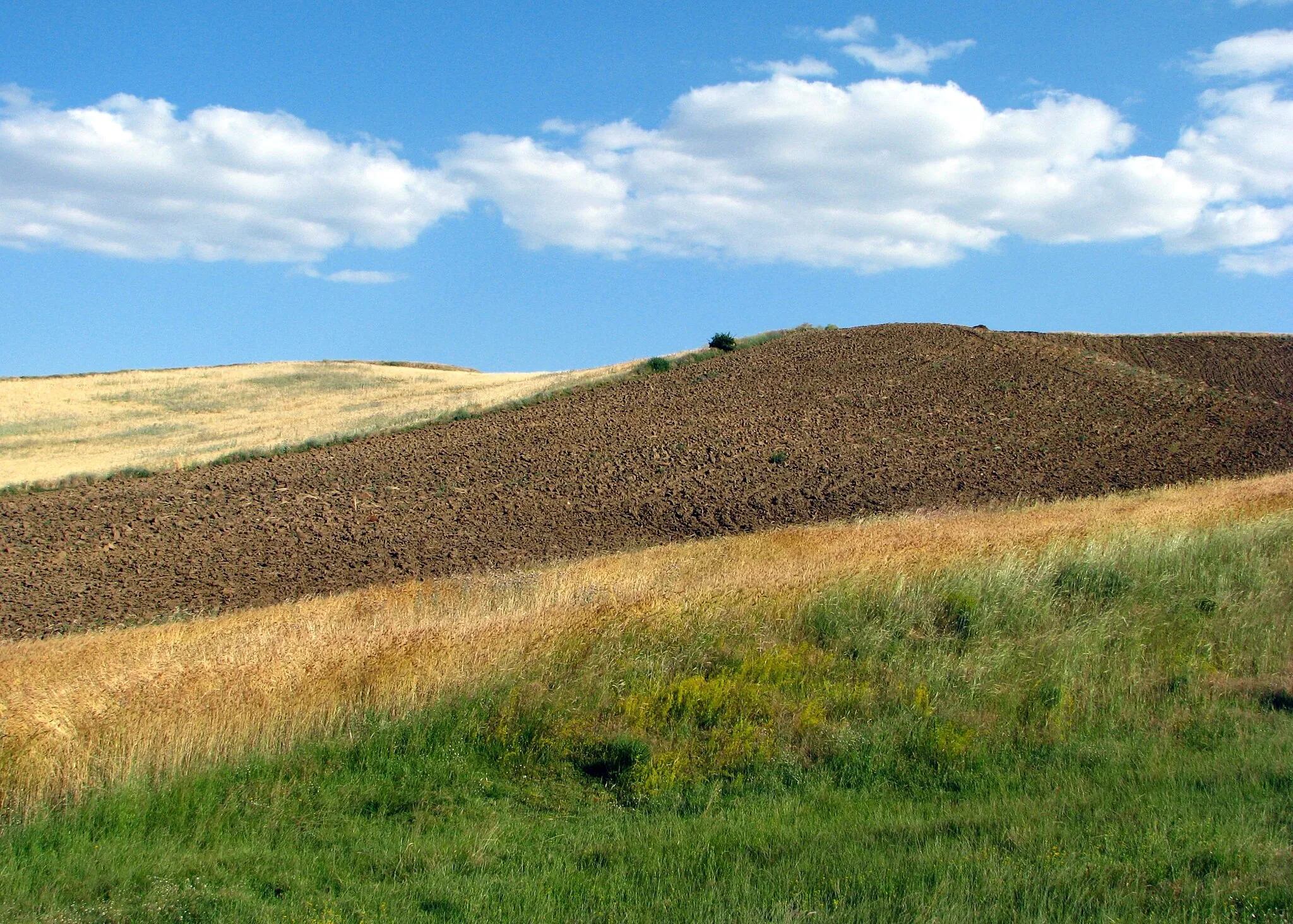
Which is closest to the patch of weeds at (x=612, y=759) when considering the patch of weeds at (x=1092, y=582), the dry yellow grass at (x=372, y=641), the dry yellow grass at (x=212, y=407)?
the dry yellow grass at (x=372, y=641)

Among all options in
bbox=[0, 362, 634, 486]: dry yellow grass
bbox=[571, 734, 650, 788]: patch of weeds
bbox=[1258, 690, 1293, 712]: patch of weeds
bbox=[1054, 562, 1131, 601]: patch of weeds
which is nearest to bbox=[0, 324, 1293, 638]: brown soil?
bbox=[0, 362, 634, 486]: dry yellow grass

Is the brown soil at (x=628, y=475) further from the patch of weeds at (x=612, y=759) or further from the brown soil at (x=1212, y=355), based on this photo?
the patch of weeds at (x=612, y=759)

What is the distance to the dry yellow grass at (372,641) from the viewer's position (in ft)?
23.1

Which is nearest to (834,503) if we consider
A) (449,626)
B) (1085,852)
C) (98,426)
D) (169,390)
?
(449,626)

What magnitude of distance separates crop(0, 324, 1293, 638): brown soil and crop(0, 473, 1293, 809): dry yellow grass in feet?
15.9

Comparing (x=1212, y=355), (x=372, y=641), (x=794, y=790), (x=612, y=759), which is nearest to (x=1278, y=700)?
(x=794, y=790)

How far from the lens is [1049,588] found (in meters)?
10.1

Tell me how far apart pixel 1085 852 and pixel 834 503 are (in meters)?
18.7

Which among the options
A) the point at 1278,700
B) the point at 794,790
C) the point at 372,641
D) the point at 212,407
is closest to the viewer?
the point at 794,790

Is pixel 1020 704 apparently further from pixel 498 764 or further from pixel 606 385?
pixel 606 385

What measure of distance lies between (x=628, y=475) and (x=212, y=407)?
40.2m

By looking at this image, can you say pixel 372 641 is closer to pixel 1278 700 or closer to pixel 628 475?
pixel 1278 700

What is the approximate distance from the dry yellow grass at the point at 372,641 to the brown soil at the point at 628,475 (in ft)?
15.9

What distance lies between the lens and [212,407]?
57844mm
